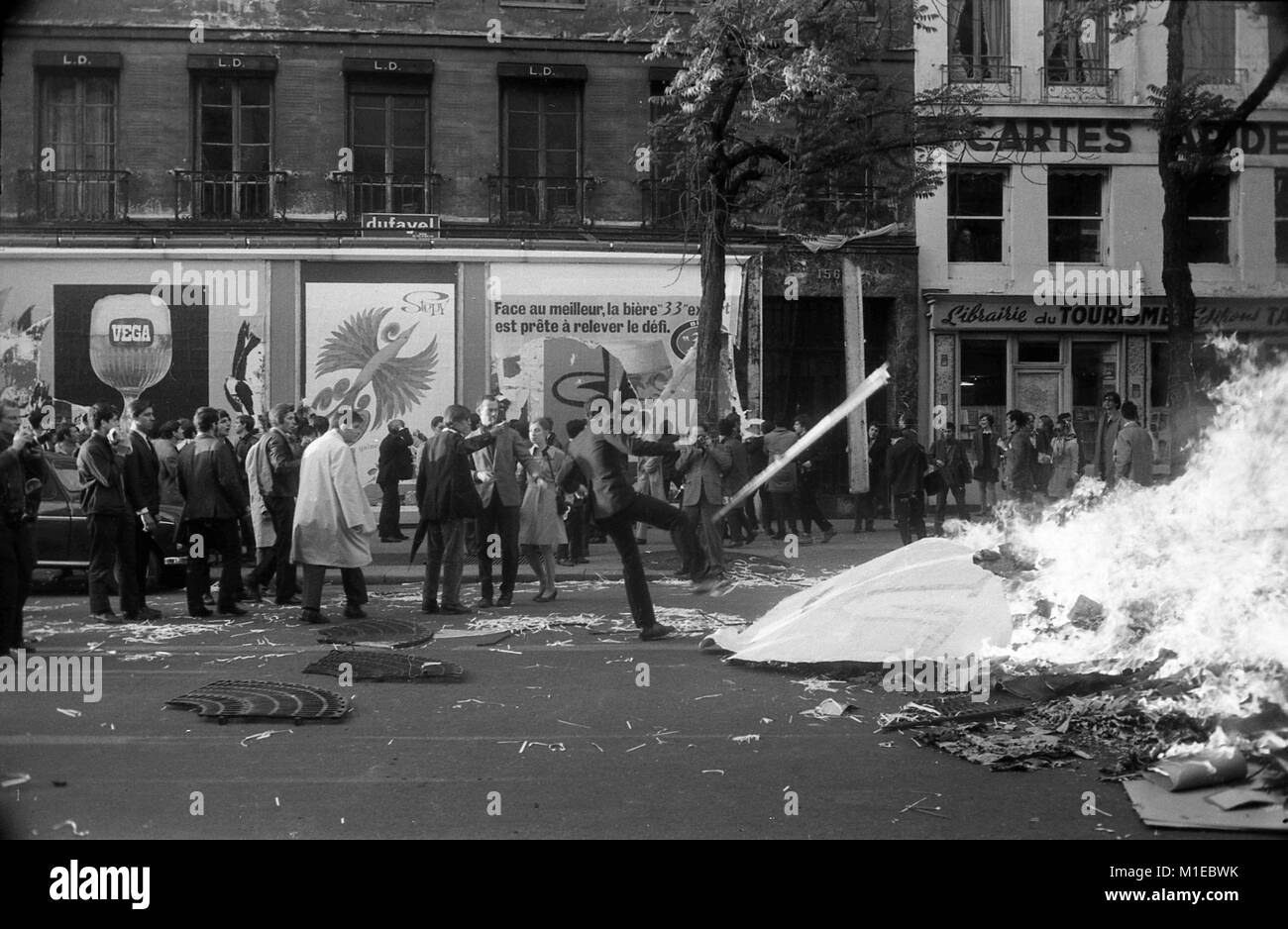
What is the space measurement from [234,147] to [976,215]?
14819 millimetres

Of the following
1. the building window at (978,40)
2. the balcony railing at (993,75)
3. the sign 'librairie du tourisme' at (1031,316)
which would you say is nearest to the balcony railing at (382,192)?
the building window at (978,40)

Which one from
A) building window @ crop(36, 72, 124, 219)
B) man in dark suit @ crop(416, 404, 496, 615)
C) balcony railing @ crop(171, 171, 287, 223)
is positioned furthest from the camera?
balcony railing @ crop(171, 171, 287, 223)

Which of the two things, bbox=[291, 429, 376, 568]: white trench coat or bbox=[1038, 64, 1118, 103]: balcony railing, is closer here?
bbox=[291, 429, 376, 568]: white trench coat

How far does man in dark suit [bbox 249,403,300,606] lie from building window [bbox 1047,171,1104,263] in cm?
1791

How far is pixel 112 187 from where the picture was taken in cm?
2122

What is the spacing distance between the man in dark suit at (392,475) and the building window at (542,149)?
5646mm

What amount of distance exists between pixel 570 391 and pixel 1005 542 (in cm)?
1362

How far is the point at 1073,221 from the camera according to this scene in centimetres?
2447

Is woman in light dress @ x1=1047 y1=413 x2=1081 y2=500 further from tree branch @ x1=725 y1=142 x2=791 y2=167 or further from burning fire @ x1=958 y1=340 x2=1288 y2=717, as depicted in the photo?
burning fire @ x1=958 y1=340 x2=1288 y2=717

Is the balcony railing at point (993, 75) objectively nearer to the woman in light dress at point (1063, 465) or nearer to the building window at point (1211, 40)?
the woman in light dress at point (1063, 465)

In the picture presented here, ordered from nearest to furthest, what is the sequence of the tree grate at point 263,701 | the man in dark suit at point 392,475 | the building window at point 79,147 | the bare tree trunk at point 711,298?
1. the tree grate at point 263,701
2. the bare tree trunk at point 711,298
3. the man in dark suit at point 392,475
4. the building window at point 79,147

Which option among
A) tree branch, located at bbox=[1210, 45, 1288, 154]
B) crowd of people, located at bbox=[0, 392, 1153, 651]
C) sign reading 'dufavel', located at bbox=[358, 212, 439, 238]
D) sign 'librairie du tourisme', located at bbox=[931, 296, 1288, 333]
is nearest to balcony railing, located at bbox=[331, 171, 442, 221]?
sign reading 'dufavel', located at bbox=[358, 212, 439, 238]

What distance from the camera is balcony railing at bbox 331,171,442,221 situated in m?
21.7

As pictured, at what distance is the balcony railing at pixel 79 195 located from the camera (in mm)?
21078
